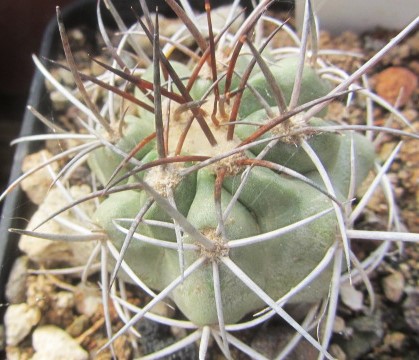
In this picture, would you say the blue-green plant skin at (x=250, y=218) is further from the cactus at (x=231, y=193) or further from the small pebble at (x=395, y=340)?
the small pebble at (x=395, y=340)

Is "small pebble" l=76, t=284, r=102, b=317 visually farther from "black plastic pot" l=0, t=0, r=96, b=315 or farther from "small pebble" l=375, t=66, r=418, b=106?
"small pebble" l=375, t=66, r=418, b=106

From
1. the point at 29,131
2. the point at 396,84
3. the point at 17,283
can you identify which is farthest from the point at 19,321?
the point at 396,84

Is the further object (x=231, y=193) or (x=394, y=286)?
(x=394, y=286)

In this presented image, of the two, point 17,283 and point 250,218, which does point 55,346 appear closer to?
point 17,283

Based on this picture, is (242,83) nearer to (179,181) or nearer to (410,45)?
(179,181)

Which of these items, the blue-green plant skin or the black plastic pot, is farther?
the black plastic pot

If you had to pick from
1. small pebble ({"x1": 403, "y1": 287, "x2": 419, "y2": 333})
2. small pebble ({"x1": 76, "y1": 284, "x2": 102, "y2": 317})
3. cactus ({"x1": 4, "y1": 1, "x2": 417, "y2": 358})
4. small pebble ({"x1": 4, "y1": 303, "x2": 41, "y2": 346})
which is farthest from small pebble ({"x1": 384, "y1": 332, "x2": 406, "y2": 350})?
small pebble ({"x1": 4, "y1": 303, "x2": 41, "y2": 346})

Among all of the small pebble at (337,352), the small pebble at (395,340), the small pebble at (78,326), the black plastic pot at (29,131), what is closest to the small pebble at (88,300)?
the small pebble at (78,326)
